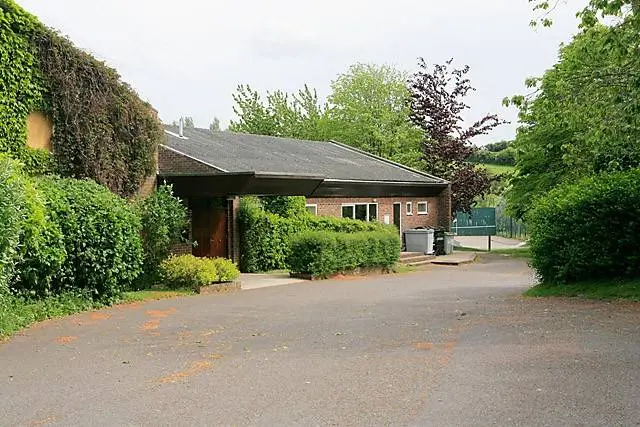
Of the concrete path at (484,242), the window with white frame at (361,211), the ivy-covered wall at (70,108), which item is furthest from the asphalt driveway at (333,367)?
the concrete path at (484,242)

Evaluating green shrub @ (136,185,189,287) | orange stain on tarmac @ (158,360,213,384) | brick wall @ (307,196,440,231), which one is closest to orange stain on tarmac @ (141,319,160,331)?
orange stain on tarmac @ (158,360,213,384)

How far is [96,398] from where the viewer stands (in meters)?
6.71

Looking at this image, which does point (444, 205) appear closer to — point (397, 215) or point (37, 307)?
point (397, 215)

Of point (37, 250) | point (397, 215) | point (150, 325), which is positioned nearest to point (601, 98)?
point (150, 325)

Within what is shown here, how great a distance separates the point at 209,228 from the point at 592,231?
39.7ft

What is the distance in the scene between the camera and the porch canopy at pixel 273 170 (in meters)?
21.8

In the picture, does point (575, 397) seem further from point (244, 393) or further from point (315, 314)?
point (315, 314)

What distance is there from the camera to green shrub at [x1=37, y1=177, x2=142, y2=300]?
1379cm

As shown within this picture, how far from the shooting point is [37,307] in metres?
12.7

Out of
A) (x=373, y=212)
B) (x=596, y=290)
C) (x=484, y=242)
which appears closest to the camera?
(x=596, y=290)

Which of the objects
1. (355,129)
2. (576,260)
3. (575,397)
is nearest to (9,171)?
(575,397)

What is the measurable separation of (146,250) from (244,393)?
39.2 feet

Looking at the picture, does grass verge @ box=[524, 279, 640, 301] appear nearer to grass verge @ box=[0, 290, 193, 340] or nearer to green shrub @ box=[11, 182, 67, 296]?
grass verge @ box=[0, 290, 193, 340]

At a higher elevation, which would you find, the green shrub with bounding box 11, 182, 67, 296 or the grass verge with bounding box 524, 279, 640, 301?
the green shrub with bounding box 11, 182, 67, 296
